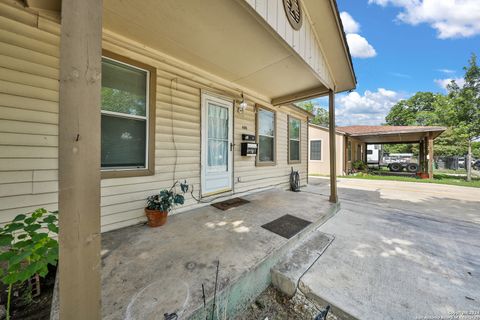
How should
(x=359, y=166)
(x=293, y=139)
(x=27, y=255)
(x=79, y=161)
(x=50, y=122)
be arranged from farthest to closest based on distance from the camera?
(x=359, y=166) < (x=293, y=139) < (x=50, y=122) < (x=27, y=255) < (x=79, y=161)

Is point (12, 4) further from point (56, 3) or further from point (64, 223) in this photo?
point (64, 223)

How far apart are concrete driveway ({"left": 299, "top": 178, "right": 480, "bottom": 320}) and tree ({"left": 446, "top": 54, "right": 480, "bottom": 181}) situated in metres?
8.79

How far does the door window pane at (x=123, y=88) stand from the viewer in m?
2.29

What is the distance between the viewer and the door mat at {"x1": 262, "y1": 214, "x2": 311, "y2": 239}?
235 cm

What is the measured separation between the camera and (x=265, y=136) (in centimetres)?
485

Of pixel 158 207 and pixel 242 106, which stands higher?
pixel 242 106

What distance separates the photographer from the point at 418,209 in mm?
4168

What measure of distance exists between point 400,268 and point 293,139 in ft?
14.5

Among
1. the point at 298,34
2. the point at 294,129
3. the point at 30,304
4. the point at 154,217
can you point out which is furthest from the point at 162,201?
the point at 294,129

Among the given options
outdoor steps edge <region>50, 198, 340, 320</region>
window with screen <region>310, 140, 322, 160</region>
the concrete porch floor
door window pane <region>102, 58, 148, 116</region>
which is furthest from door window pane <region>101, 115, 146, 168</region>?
window with screen <region>310, 140, 322, 160</region>

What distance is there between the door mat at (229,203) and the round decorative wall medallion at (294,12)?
3.01 m

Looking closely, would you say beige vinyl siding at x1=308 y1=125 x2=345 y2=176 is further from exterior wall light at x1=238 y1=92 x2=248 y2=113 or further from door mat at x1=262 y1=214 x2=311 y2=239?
door mat at x1=262 y1=214 x2=311 y2=239

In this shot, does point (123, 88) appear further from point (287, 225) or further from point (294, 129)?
point (294, 129)

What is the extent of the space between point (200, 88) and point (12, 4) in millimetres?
2138
